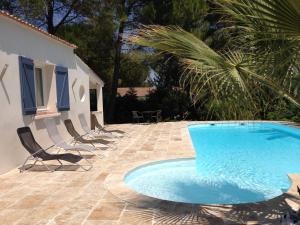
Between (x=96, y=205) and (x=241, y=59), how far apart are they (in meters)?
3.27

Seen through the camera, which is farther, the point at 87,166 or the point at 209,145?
the point at 209,145

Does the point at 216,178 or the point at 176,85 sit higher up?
the point at 176,85

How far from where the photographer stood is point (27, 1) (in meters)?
17.4

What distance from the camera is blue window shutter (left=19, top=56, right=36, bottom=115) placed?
29.5 ft

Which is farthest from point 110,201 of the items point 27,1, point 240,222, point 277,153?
point 27,1

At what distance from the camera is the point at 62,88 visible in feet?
39.5

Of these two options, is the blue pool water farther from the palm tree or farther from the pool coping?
the palm tree

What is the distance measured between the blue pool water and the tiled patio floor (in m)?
0.95

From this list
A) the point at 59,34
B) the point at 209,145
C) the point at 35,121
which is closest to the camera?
the point at 35,121

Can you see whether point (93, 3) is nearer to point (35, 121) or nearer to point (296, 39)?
point (35, 121)

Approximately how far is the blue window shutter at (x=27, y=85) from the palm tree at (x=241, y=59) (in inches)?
242

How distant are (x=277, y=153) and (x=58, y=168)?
26.7 ft

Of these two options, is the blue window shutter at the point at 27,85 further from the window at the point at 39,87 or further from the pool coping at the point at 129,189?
the pool coping at the point at 129,189

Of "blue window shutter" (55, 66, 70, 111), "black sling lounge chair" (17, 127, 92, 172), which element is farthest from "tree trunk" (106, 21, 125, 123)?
"black sling lounge chair" (17, 127, 92, 172)
